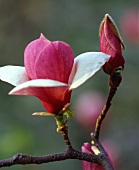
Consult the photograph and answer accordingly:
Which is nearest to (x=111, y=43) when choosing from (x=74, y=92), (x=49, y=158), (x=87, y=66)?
(x=87, y=66)

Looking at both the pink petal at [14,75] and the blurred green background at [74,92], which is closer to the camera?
the pink petal at [14,75]

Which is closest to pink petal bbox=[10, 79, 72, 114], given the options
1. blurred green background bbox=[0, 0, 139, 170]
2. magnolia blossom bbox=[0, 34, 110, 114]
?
magnolia blossom bbox=[0, 34, 110, 114]

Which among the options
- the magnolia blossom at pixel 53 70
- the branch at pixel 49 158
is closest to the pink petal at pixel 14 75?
the magnolia blossom at pixel 53 70

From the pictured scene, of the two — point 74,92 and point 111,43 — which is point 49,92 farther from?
point 74,92

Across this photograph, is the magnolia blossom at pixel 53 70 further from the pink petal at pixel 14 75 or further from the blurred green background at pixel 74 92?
the blurred green background at pixel 74 92

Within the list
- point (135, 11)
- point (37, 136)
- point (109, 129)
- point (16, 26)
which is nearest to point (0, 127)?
point (37, 136)

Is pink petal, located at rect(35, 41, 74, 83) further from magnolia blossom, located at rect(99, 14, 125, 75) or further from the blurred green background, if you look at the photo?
the blurred green background

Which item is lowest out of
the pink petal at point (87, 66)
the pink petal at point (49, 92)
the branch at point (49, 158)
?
the branch at point (49, 158)
